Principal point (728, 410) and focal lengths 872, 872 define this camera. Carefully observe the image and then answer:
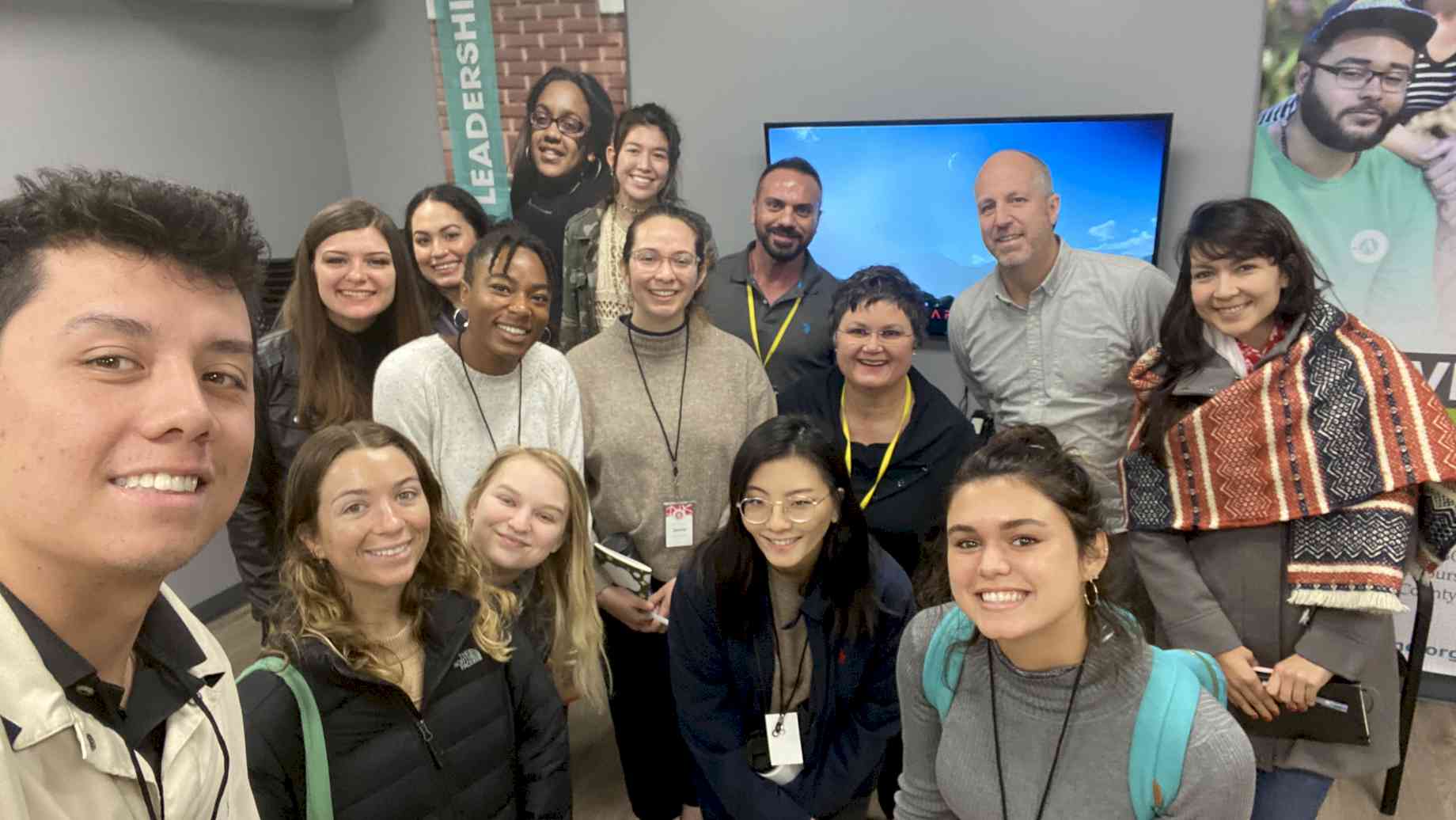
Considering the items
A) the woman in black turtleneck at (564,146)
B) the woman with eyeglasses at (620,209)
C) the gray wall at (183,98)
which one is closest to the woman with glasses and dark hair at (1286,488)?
the woman with eyeglasses at (620,209)

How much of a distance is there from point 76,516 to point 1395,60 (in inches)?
153

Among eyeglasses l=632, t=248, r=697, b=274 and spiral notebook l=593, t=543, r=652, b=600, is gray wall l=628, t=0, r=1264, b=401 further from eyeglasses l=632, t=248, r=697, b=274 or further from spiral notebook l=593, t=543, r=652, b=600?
spiral notebook l=593, t=543, r=652, b=600

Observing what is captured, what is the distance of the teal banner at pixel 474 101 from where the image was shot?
441 centimetres

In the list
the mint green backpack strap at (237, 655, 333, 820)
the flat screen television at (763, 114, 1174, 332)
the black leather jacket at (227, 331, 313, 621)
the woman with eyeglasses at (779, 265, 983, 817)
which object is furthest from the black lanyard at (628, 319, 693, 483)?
the flat screen television at (763, 114, 1174, 332)


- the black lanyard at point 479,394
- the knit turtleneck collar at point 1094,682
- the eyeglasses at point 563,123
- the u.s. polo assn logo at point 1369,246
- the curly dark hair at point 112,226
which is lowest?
the knit turtleneck collar at point 1094,682

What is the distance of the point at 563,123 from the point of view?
4230 mm

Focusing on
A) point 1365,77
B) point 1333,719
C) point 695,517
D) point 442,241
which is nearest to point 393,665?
point 695,517

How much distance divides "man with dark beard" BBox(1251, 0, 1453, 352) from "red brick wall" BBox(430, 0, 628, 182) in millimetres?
2766

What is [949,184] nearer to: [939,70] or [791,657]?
[939,70]

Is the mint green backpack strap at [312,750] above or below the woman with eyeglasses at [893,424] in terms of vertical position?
below

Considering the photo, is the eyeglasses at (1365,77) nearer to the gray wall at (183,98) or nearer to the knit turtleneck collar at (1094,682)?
the knit turtleneck collar at (1094,682)

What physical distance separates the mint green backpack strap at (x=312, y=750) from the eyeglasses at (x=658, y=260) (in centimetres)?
135

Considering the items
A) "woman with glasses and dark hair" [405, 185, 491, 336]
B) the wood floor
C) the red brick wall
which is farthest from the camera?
the red brick wall

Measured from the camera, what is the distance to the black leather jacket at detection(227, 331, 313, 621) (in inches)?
94.9
